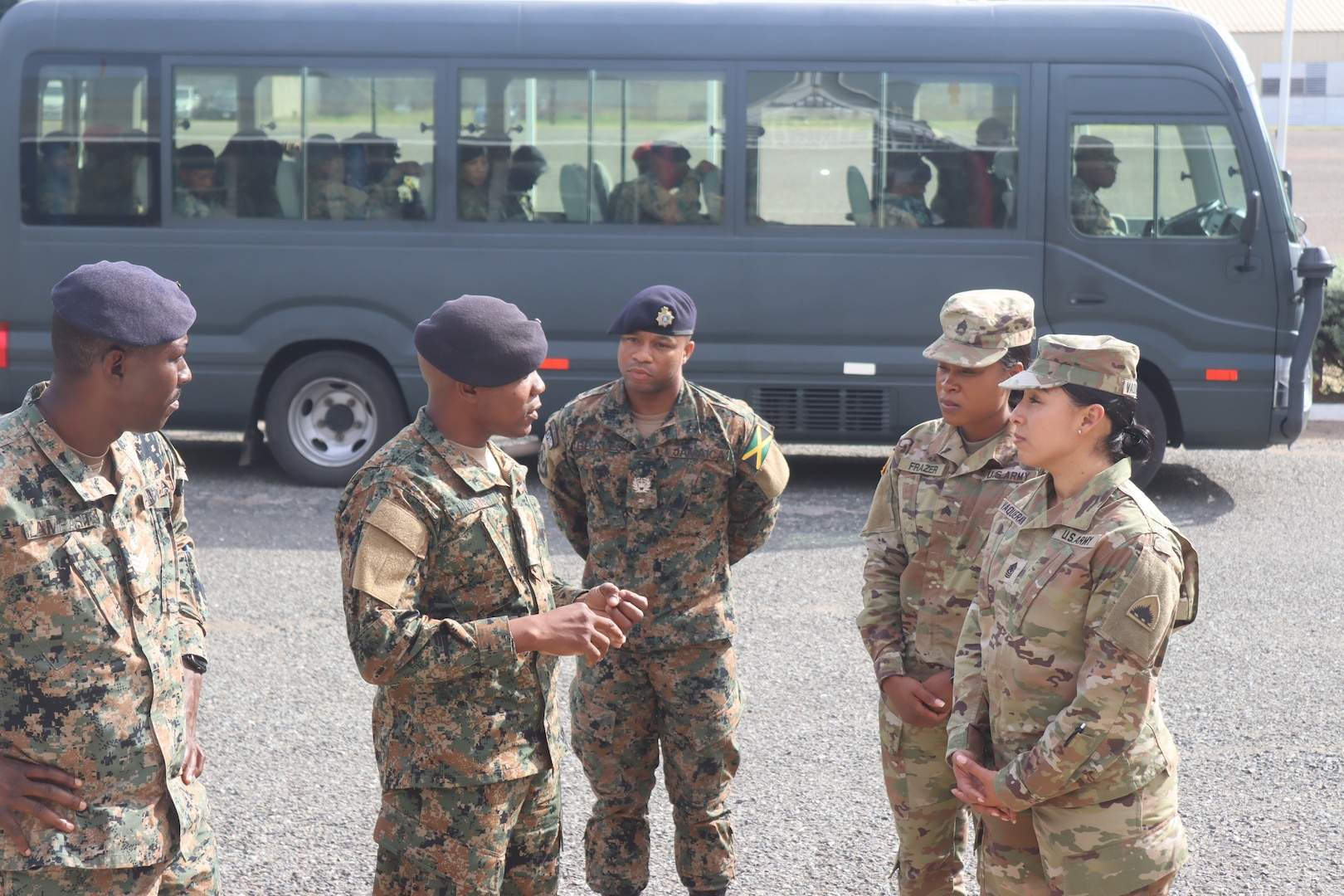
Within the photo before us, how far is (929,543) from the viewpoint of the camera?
3465 mm

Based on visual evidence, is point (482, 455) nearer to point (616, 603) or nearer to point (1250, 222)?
point (616, 603)

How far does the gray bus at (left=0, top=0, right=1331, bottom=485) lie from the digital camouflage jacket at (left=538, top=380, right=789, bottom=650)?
5.19m

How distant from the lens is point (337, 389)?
941cm

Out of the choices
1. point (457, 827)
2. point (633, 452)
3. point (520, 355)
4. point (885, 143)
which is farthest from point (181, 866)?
point (885, 143)

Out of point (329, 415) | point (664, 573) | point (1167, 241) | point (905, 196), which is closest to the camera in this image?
point (664, 573)

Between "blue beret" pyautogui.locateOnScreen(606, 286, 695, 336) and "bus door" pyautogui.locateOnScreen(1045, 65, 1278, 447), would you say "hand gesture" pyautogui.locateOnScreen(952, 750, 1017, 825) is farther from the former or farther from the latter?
"bus door" pyautogui.locateOnScreen(1045, 65, 1278, 447)

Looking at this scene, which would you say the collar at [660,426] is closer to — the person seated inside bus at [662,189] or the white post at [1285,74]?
the person seated inside bus at [662,189]

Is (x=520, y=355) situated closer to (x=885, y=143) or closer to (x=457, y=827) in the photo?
(x=457, y=827)

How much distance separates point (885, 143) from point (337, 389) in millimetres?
4067

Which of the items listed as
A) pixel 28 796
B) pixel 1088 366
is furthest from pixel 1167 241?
pixel 28 796

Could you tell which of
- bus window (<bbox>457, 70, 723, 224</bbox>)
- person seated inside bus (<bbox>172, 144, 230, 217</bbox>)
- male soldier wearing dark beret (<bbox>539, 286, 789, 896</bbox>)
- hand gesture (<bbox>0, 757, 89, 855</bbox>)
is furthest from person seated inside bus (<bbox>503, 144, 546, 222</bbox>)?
hand gesture (<bbox>0, 757, 89, 855</bbox>)

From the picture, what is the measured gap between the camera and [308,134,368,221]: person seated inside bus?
926cm

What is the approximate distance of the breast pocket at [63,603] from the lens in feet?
8.22

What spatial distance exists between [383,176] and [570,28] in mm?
1601
